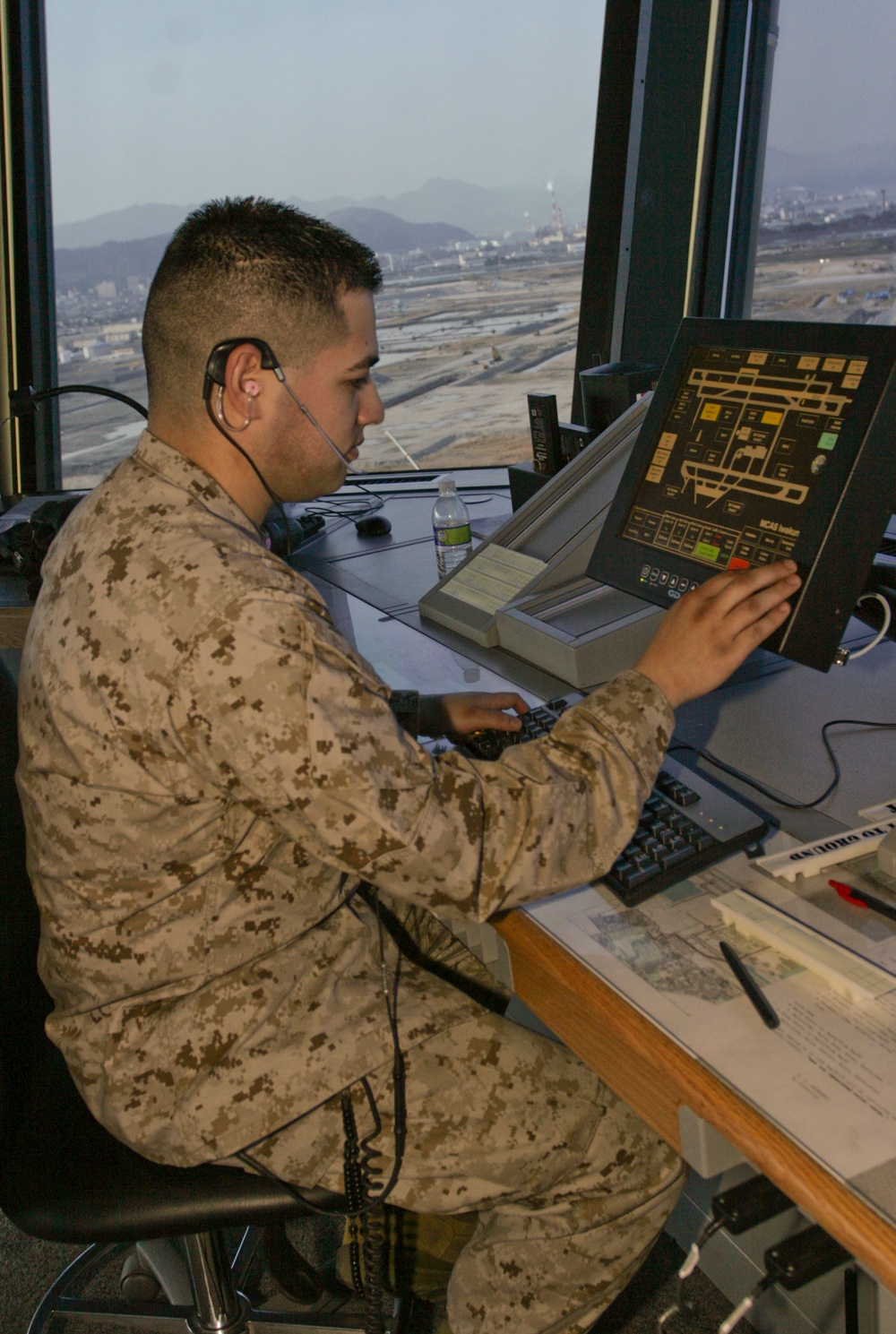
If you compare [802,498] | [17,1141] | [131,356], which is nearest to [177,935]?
[17,1141]

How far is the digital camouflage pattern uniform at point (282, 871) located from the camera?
0.85 meters

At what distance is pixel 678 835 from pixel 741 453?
0.45 metres

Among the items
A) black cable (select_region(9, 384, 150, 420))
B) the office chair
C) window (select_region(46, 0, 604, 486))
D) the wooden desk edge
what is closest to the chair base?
the office chair

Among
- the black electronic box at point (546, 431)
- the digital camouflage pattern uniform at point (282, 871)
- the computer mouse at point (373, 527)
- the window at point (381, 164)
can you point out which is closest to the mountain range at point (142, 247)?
the window at point (381, 164)

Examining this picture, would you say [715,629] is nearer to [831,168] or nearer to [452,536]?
[452,536]

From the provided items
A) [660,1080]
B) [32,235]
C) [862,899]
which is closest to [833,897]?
[862,899]

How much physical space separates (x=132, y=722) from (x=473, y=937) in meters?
0.59

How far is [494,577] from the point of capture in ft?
5.40

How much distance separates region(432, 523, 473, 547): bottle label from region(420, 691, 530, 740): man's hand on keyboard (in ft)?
2.43

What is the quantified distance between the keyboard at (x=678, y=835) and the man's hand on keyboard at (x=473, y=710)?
0.76ft

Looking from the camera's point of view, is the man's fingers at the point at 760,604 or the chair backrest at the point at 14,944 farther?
the chair backrest at the point at 14,944

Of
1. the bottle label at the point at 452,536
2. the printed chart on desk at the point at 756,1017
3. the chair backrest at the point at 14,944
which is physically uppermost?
the bottle label at the point at 452,536

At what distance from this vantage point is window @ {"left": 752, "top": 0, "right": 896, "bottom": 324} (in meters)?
2.23

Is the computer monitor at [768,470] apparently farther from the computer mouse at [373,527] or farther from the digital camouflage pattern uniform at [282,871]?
the computer mouse at [373,527]
